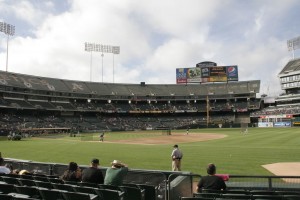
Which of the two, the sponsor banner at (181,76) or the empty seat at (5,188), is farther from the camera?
the sponsor banner at (181,76)

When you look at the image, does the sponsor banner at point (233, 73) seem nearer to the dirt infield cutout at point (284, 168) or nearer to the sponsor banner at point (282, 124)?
the sponsor banner at point (282, 124)

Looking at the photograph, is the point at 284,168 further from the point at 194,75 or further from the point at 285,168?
the point at 194,75

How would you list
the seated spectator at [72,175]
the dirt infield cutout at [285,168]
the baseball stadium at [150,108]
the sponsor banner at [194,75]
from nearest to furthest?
the seated spectator at [72,175] → the dirt infield cutout at [285,168] → the baseball stadium at [150,108] → the sponsor banner at [194,75]

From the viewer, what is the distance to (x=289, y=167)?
18.4m

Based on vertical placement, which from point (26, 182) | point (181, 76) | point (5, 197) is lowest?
point (26, 182)

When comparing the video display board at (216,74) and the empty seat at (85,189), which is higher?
the video display board at (216,74)

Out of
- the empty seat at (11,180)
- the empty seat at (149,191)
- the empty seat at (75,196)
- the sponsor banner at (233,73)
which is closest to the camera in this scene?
the empty seat at (75,196)

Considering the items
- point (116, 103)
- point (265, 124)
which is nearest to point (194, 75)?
point (116, 103)

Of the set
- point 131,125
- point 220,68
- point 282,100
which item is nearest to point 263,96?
point 282,100

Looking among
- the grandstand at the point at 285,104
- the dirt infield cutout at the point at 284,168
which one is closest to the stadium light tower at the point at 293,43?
the grandstand at the point at 285,104

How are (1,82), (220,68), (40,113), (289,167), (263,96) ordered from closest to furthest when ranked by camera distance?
(289,167), (1,82), (40,113), (220,68), (263,96)

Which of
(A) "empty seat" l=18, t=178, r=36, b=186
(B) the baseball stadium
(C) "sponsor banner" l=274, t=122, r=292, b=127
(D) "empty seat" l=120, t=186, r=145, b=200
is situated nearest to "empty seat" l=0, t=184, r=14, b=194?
(A) "empty seat" l=18, t=178, r=36, b=186

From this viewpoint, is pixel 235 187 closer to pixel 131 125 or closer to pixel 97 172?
pixel 97 172

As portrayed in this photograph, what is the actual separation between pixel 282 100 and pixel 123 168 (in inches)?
4631
